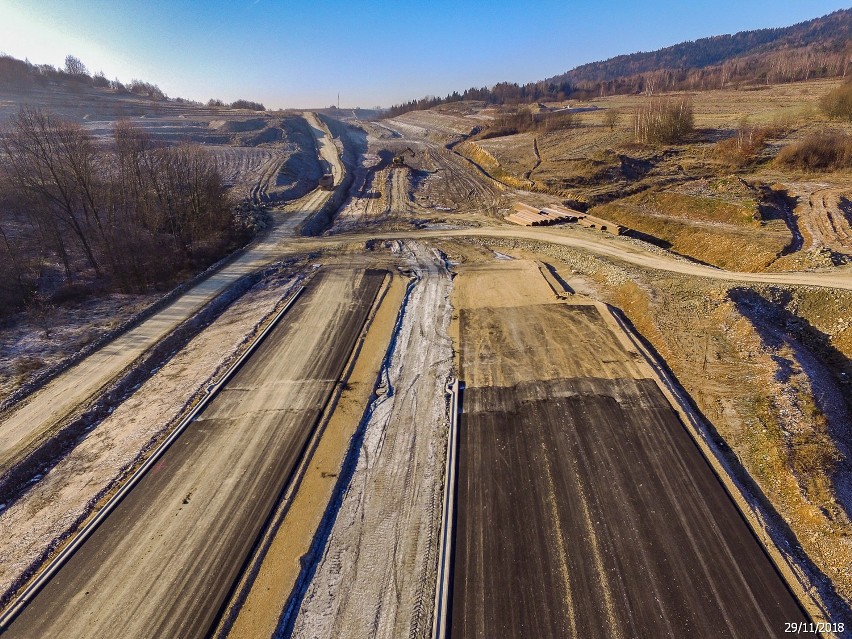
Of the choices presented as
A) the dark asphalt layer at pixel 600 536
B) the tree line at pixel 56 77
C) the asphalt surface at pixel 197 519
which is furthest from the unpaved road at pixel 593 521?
the tree line at pixel 56 77

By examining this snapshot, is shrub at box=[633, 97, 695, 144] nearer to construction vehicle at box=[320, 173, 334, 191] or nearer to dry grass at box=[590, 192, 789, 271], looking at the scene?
dry grass at box=[590, 192, 789, 271]

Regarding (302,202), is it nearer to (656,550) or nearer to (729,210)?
(729,210)

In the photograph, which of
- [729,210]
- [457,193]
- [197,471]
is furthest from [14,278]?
[729,210]

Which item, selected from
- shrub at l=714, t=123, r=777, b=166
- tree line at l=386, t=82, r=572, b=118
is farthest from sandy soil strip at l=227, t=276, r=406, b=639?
tree line at l=386, t=82, r=572, b=118
